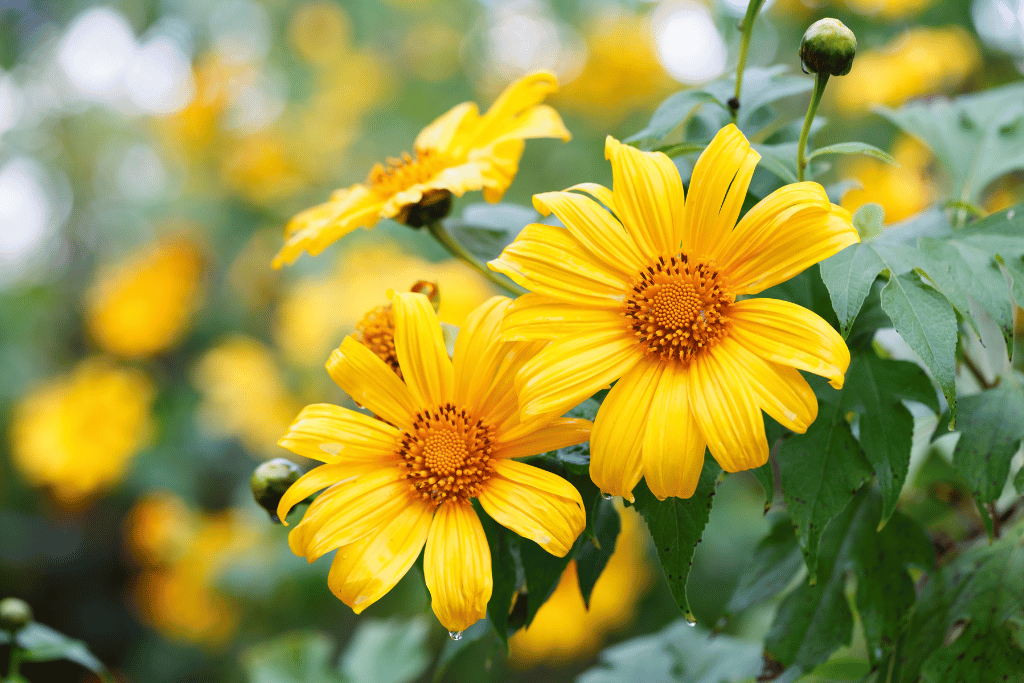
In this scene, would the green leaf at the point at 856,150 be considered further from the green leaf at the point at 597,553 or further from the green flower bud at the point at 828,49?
the green leaf at the point at 597,553

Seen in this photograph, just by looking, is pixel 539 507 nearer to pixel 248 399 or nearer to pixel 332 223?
pixel 332 223

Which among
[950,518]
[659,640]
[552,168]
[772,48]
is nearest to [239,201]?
[552,168]

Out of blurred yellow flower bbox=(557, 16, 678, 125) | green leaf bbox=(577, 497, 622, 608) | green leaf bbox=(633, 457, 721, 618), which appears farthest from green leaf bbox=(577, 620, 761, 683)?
blurred yellow flower bbox=(557, 16, 678, 125)

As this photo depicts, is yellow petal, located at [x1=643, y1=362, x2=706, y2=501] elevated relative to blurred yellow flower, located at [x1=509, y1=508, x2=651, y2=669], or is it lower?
elevated

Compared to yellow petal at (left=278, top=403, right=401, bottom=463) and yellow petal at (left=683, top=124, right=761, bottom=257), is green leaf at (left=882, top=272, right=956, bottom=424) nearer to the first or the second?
yellow petal at (left=683, top=124, right=761, bottom=257)

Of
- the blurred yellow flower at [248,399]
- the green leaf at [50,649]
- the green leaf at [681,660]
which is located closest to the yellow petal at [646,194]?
the green leaf at [681,660]

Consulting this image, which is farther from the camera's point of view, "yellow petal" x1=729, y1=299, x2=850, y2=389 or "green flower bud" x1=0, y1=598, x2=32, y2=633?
"green flower bud" x1=0, y1=598, x2=32, y2=633

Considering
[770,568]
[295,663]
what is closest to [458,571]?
[770,568]

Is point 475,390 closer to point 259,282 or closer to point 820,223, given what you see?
point 820,223

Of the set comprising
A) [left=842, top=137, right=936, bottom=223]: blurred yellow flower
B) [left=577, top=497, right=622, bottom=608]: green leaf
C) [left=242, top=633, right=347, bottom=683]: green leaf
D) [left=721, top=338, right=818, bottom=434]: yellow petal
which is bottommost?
[left=242, top=633, right=347, bottom=683]: green leaf
